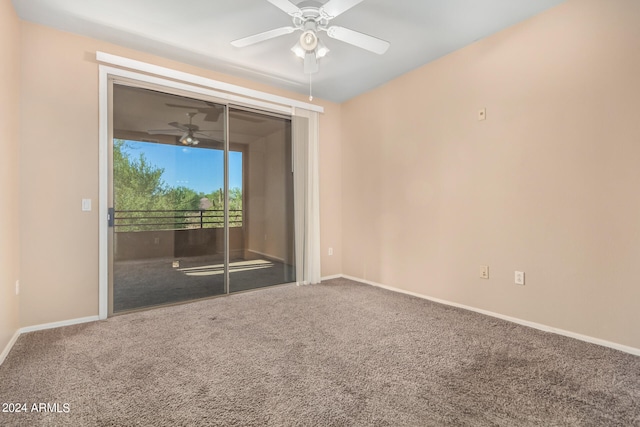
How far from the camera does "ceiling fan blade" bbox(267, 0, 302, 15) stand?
73.3 inches

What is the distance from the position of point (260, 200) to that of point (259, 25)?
6.25ft

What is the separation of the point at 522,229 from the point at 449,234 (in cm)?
67

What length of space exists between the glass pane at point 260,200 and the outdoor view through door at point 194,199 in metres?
0.01

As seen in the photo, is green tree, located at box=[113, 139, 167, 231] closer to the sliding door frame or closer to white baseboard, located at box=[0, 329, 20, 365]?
the sliding door frame

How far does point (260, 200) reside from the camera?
148 inches

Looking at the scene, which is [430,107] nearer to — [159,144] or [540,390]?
[540,390]

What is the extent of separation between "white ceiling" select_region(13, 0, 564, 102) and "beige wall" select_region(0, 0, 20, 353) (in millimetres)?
308

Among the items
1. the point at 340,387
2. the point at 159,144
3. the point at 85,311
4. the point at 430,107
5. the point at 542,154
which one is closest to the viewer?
the point at 340,387

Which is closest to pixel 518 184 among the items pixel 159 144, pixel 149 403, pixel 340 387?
pixel 340 387

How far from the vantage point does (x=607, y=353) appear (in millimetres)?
2010

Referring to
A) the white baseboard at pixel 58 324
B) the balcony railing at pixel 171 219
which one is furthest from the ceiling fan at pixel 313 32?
the white baseboard at pixel 58 324

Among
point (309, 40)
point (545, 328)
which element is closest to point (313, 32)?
point (309, 40)

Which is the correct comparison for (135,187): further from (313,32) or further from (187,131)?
(313,32)

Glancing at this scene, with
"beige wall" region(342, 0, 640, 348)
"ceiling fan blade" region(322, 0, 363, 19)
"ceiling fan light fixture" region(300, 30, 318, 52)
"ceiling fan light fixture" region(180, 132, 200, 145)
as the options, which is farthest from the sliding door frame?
"beige wall" region(342, 0, 640, 348)
